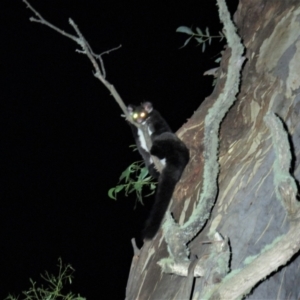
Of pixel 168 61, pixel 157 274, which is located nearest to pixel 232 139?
pixel 157 274

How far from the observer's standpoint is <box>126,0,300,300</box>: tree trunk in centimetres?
179

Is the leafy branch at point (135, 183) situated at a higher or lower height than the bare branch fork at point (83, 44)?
lower

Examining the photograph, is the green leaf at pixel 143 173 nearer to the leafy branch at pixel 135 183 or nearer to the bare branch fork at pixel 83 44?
the leafy branch at pixel 135 183

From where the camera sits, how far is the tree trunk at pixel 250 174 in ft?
5.87

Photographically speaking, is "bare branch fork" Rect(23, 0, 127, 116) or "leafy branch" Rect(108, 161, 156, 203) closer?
"bare branch fork" Rect(23, 0, 127, 116)

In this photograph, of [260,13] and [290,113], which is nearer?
[290,113]

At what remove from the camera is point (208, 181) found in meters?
1.79

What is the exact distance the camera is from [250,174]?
2051mm

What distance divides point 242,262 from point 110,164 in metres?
8.81

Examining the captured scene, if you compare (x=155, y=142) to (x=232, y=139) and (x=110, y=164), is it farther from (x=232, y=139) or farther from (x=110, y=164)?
(x=110, y=164)

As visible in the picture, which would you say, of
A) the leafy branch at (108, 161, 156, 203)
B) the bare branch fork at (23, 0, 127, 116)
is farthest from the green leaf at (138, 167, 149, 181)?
the bare branch fork at (23, 0, 127, 116)

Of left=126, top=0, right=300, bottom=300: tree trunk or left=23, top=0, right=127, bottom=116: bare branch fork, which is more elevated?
left=23, top=0, right=127, bottom=116: bare branch fork

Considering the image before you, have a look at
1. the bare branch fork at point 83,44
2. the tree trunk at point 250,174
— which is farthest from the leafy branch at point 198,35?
the bare branch fork at point 83,44

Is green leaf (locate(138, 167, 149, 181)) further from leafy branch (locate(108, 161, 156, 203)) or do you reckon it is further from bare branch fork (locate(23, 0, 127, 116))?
bare branch fork (locate(23, 0, 127, 116))
